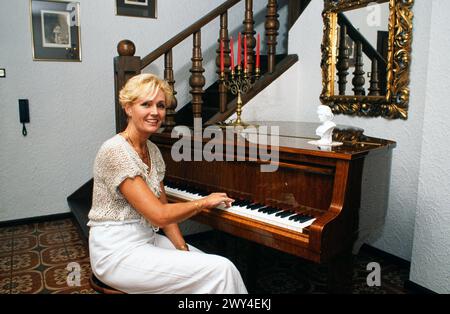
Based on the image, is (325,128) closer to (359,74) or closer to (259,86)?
(359,74)

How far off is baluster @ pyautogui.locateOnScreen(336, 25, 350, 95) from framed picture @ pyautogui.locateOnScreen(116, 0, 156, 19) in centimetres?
191

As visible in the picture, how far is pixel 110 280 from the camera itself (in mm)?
1473

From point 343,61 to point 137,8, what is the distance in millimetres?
2052

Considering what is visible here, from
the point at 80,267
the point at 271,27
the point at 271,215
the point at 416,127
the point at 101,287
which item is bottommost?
the point at 80,267

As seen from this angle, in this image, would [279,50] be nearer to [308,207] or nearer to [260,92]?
[260,92]

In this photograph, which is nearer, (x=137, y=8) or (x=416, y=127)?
A: (x=416, y=127)

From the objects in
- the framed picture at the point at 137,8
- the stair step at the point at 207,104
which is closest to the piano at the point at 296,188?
the stair step at the point at 207,104

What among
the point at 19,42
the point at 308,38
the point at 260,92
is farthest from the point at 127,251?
the point at 19,42

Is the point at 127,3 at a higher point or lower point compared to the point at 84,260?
higher

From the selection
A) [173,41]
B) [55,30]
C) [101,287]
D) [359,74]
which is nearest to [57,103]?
[55,30]

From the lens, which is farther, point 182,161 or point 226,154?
point 182,161

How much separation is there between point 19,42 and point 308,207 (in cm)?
293

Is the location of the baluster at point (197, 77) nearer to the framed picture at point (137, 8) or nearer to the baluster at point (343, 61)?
the baluster at point (343, 61)

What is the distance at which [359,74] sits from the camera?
2787mm
